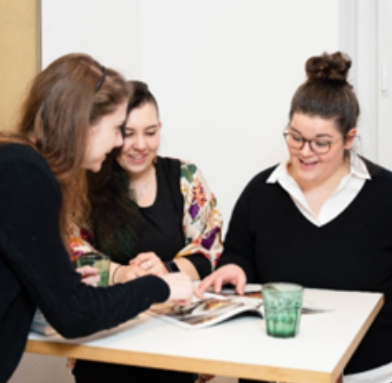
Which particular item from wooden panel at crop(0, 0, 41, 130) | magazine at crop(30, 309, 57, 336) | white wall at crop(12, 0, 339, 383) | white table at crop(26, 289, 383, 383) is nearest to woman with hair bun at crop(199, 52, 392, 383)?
white table at crop(26, 289, 383, 383)

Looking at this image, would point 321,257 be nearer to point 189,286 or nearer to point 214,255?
point 214,255

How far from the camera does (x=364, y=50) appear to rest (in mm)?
3029

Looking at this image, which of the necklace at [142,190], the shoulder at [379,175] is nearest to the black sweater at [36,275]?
the necklace at [142,190]

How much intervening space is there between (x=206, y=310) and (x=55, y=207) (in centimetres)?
47

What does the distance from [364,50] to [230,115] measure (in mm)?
665

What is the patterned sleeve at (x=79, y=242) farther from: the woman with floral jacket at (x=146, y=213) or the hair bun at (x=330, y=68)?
the hair bun at (x=330, y=68)

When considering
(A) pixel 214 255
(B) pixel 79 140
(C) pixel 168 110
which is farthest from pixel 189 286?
(C) pixel 168 110

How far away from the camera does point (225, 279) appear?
178 centimetres

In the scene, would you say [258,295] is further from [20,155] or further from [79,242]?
[20,155]

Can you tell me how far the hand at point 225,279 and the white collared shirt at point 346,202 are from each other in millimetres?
294

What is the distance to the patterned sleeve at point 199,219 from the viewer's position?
2.02 m

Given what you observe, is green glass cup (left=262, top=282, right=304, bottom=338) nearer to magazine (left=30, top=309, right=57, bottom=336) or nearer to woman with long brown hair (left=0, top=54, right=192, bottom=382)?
woman with long brown hair (left=0, top=54, right=192, bottom=382)

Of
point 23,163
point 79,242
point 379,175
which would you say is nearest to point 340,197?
point 379,175

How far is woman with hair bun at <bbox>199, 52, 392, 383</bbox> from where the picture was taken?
6.21 feet
